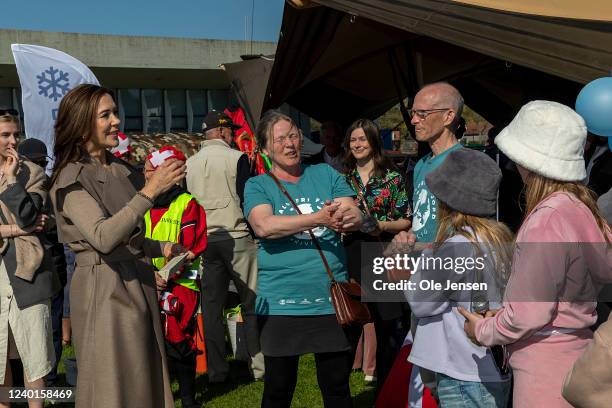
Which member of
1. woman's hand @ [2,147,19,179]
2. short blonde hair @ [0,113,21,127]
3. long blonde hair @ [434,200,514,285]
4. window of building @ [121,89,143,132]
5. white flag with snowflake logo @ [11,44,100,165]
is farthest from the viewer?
window of building @ [121,89,143,132]

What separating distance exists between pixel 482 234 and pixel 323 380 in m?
1.42

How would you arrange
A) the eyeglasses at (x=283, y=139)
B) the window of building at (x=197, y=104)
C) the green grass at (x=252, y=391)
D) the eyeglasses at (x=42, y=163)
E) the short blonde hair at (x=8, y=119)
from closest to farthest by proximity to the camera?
the eyeglasses at (x=283, y=139) → the short blonde hair at (x=8, y=119) → the green grass at (x=252, y=391) → the eyeglasses at (x=42, y=163) → the window of building at (x=197, y=104)

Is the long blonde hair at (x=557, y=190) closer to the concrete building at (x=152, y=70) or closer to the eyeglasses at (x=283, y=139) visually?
the eyeglasses at (x=283, y=139)

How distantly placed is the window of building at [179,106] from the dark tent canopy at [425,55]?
64.0ft

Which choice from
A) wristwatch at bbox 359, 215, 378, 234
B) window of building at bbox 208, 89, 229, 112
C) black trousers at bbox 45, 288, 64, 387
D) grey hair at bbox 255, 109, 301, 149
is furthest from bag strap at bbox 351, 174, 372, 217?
window of building at bbox 208, 89, 229, 112

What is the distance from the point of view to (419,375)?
315 centimetres

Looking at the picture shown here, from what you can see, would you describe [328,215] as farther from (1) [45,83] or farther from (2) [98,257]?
(1) [45,83]

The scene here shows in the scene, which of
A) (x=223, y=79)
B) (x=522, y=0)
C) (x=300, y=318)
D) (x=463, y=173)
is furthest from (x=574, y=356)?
(x=223, y=79)

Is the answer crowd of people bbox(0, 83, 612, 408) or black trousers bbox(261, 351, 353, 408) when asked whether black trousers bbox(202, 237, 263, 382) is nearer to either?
crowd of people bbox(0, 83, 612, 408)

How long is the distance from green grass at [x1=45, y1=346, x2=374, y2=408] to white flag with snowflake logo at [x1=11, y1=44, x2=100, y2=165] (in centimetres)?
230

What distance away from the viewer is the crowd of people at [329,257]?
242 cm

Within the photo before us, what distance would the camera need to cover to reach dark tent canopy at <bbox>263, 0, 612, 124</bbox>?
12.8ft

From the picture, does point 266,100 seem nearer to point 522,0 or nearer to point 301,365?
point 301,365

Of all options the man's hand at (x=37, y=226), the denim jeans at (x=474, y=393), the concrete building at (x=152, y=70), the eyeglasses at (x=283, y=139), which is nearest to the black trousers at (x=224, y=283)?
the man's hand at (x=37, y=226)
